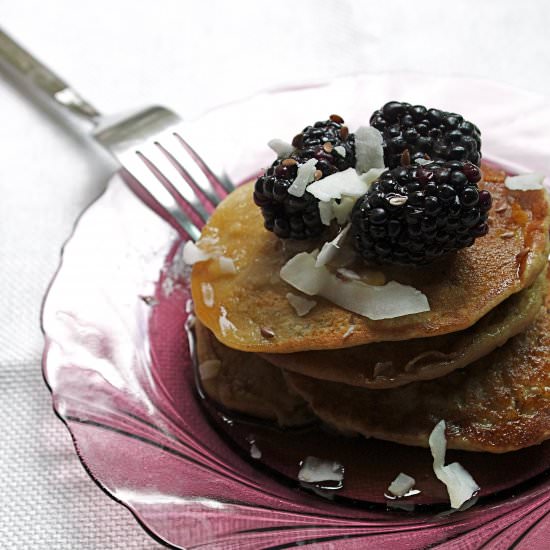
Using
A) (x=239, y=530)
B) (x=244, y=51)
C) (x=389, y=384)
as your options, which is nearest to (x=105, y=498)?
(x=239, y=530)

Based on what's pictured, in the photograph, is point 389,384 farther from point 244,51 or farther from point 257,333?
point 244,51

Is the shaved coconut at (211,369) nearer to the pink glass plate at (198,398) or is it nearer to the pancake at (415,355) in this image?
the pink glass plate at (198,398)

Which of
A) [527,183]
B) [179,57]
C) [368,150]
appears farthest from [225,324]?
[179,57]

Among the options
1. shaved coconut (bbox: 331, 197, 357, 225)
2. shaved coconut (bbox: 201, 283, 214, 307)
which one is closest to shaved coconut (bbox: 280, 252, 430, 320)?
shaved coconut (bbox: 331, 197, 357, 225)

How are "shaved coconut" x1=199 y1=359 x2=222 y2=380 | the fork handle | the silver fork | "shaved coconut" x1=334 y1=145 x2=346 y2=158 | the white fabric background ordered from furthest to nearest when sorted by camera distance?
the fork handle < the white fabric background < the silver fork < "shaved coconut" x1=199 y1=359 x2=222 y2=380 < "shaved coconut" x1=334 y1=145 x2=346 y2=158

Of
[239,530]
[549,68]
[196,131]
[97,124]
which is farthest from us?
[549,68]

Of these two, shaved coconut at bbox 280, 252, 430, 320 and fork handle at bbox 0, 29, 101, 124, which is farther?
fork handle at bbox 0, 29, 101, 124

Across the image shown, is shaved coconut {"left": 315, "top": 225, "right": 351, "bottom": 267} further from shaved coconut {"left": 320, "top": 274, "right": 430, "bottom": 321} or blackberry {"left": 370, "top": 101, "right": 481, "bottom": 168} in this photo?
blackberry {"left": 370, "top": 101, "right": 481, "bottom": 168}
